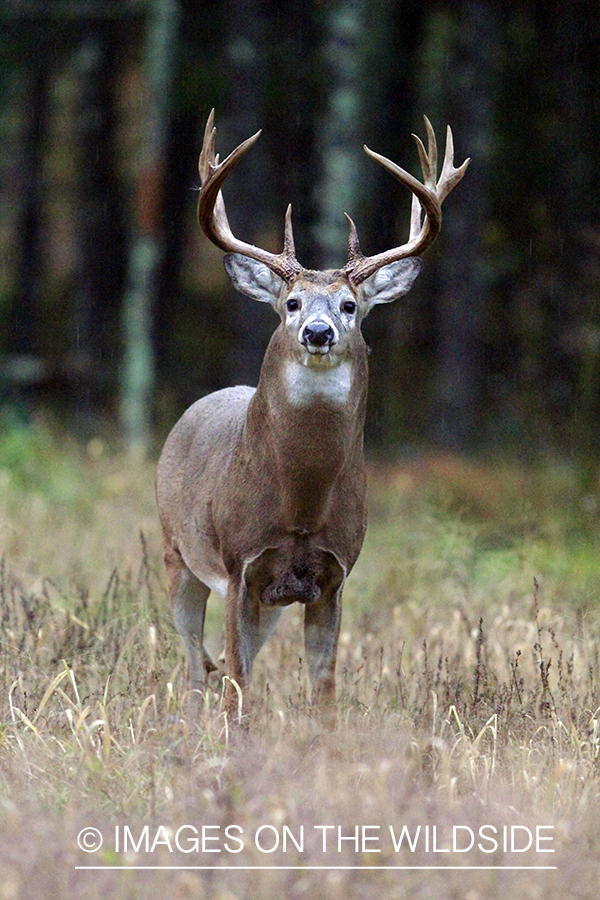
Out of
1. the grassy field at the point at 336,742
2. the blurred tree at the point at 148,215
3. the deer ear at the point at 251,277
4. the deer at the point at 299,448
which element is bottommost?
the grassy field at the point at 336,742

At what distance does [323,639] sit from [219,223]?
1.69m

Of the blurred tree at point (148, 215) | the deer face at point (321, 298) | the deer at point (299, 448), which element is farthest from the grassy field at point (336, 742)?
the blurred tree at point (148, 215)

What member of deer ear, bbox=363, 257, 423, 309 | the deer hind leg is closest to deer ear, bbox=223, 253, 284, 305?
deer ear, bbox=363, 257, 423, 309

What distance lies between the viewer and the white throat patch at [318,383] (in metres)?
5.16

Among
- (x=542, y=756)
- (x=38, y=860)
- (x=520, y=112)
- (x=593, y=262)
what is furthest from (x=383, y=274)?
(x=520, y=112)

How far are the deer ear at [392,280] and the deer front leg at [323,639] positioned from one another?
3.76ft

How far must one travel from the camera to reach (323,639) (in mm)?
5641

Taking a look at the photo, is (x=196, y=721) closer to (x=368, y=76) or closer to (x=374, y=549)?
(x=374, y=549)

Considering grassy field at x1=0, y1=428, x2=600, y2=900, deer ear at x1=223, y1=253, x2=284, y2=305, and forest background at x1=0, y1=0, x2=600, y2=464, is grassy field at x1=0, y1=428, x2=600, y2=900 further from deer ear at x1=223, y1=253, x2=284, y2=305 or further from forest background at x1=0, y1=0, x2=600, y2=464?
forest background at x1=0, y1=0, x2=600, y2=464

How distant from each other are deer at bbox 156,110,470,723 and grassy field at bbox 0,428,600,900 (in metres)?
0.31

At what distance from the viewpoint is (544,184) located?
691 inches

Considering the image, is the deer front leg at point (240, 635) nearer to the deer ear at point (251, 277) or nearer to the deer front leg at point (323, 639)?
the deer front leg at point (323, 639)

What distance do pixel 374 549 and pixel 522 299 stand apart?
37.6 feet

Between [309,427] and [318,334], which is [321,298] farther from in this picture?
[309,427]
